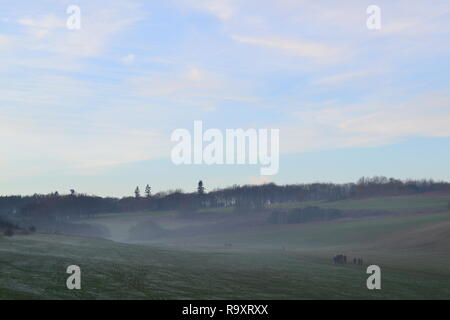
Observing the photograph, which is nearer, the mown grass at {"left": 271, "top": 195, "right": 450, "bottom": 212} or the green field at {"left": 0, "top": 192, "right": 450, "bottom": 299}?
the green field at {"left": 0, "top": 192, "right": 450, "bottom": 299}

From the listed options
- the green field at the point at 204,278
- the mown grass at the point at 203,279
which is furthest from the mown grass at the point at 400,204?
the mown grass at the point at 203,279

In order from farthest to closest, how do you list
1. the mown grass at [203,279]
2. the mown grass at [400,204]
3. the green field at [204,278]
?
1. the mown grass at [400,204]
2. the green field at [204,278]
3. the mown grass at [203,279]

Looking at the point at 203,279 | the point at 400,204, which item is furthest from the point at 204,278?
the point at 400,204

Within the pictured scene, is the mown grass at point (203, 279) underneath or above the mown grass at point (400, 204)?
underneath

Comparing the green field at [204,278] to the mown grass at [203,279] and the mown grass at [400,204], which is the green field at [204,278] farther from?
the mown grass at [400,204]

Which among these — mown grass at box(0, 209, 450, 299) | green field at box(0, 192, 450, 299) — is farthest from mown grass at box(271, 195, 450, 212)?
mown grass at box(0, 209, 450, 299)

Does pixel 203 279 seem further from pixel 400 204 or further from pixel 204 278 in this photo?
pixel 400 204

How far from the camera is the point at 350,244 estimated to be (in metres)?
110

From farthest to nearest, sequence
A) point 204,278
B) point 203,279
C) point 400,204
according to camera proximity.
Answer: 1. point 400,204
2. point 204,278
3. point 203,279

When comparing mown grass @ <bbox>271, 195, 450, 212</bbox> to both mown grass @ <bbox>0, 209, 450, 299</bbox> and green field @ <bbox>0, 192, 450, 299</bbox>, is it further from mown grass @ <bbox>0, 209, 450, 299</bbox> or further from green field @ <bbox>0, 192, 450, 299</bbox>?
mown grass @ <bbox>0, 209, 450, 299</bbox>
